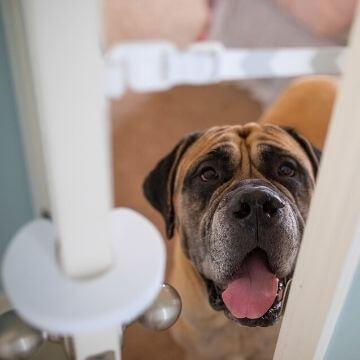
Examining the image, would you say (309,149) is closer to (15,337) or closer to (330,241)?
(330,241)

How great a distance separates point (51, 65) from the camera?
33 cm

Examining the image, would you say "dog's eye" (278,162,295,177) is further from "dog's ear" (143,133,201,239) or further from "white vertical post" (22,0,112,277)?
"white vertical post" (22,0,112,277)

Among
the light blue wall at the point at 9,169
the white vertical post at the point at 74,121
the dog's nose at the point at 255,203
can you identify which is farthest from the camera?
the dog's nose at the point at 255,203

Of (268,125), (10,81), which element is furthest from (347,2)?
(10,81)

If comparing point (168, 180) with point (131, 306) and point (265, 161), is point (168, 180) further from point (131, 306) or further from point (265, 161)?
point (131, 306)

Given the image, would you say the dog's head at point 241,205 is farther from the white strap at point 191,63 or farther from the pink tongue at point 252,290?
the white strap at point 191,63

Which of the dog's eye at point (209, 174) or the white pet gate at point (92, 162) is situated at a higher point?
the white pet gate at point (92, 162)

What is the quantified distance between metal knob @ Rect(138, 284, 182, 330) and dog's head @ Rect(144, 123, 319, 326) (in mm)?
97

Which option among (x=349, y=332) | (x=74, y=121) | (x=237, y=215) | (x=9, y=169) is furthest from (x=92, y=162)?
(x=349, y=332)

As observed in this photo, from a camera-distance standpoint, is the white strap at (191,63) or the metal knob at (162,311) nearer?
the white strap at (191,63)

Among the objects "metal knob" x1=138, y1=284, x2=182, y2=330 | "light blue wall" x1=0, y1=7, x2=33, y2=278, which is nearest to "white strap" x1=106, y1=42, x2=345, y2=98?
"light blue wall" x1=0, y1=7, x2=33, y2=278

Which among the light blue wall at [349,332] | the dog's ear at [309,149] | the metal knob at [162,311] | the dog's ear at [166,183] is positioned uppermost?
the dog's ear at [309,149]

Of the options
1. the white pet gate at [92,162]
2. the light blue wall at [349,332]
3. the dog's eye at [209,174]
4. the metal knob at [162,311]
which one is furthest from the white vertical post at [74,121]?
the light blue wall at [349,332]

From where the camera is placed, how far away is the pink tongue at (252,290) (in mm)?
600
